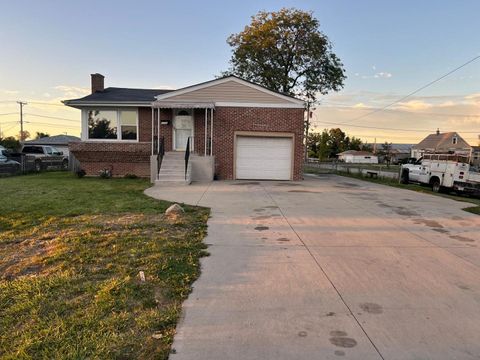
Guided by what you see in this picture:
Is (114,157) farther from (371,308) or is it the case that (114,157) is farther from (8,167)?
(371,308)

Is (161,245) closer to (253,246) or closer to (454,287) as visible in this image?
(253,246)

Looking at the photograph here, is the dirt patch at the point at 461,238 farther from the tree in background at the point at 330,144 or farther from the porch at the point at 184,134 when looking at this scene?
the tree in background at the point at 330,144

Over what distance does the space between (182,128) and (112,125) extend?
12.2ft

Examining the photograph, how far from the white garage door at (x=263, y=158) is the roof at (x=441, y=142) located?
54.5m

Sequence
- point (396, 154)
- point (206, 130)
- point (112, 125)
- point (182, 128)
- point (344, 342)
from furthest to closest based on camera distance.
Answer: point (396, 154), point (112, 125), point (182, 128), point (206, 130), point (344, 342)

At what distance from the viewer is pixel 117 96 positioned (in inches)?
754

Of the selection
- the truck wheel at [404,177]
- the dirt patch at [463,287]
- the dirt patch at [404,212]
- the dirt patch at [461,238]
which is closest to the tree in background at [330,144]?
the truck wheel at [404,177]

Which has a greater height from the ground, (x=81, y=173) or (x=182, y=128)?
(x=182, y=128)

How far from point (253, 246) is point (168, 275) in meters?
1.83

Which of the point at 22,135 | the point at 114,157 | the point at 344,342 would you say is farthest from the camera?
the point at 22,135

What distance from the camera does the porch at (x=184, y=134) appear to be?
1669cm

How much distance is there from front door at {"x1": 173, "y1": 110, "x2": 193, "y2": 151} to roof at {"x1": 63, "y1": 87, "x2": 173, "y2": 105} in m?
1.74

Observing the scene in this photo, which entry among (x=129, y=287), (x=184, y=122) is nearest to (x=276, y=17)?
(x=184, y=122)

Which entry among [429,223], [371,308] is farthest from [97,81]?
[371,308]
